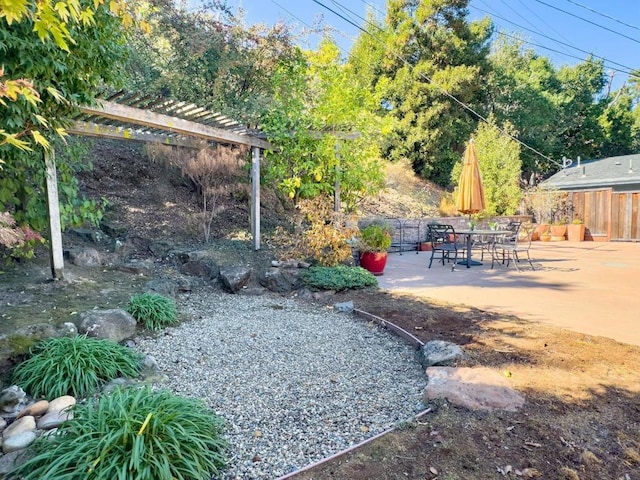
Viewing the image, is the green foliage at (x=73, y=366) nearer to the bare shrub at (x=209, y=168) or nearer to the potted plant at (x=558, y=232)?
the bare shrub at (x=209, y=168)

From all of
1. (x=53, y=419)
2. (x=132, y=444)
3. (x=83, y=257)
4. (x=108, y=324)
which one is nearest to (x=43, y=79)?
(x=108, y=324)

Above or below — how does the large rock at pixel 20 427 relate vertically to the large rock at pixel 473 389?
below

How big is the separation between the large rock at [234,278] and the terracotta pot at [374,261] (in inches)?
82.4

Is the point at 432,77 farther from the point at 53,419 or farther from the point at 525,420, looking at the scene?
the point at 53,419

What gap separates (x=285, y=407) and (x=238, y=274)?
3.16 meters

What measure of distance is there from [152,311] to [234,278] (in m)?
1.68

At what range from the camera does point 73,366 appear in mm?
2438

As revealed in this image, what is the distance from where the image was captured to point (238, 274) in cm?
527

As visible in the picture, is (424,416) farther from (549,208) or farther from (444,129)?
(444,129)

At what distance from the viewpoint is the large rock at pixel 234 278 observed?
17.0ft

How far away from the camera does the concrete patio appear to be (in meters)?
3.91

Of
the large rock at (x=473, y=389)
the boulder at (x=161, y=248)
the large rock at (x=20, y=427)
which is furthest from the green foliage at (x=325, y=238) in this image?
the large rock at (x=20, y=427)

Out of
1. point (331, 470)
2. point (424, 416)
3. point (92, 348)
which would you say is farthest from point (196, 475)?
point (92, 348)

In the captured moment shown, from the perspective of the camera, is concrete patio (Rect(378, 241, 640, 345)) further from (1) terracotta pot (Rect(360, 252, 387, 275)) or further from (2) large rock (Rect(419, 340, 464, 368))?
(2) large rock (Rect(419, 340, 464, 368))
